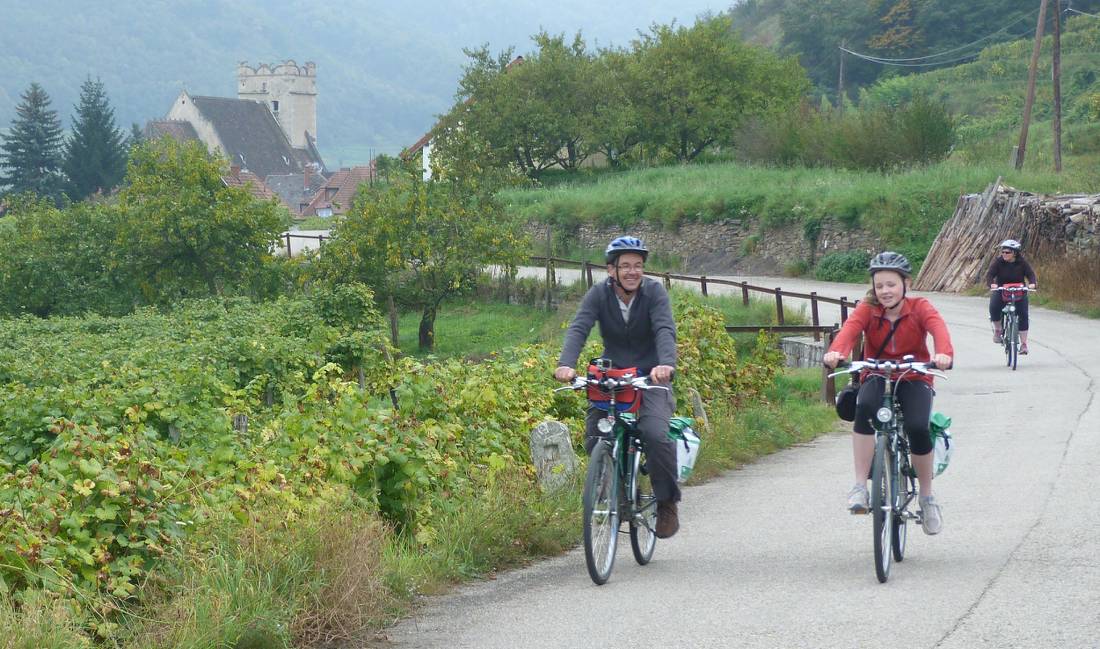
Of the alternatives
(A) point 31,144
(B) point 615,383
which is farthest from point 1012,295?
(A) point 31,144

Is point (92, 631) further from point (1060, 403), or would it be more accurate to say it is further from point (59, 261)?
point (59, 261)

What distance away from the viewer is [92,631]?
5605 mm

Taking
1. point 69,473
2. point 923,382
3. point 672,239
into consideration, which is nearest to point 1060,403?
point 923,382

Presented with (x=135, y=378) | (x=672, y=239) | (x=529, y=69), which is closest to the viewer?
(x=135, y=378)

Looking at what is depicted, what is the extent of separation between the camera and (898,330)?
741 centimetres

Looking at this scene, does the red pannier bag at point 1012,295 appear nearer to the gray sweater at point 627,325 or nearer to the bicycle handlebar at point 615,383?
the gray sweater at point 627,325

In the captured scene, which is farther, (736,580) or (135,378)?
(135,378)

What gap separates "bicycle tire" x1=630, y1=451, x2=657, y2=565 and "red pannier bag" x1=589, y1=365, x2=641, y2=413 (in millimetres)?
343

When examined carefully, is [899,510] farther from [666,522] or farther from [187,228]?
[187,228]

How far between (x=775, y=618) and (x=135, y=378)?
11.9 m

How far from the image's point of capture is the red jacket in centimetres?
733

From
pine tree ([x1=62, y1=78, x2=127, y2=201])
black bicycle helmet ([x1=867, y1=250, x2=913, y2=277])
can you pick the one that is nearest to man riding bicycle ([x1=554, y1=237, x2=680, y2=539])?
black bicycle helmet ([x1=867, y1=250, x2=913, y2=277])

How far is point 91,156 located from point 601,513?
89641 mm

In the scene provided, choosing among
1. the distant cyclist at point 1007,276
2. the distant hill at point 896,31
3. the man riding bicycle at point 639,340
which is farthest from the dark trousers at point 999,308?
the distant hill at point 896,31
